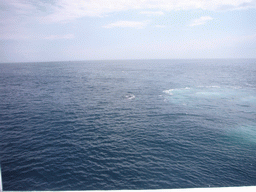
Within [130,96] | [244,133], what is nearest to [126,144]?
[244,133]

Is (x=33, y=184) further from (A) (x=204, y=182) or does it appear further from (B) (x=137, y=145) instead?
(A) (x=204, y=182)

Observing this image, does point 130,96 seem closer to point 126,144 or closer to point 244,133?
point 126,144

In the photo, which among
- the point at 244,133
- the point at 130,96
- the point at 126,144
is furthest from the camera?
the point at 130,96

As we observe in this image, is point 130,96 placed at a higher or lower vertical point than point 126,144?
higher

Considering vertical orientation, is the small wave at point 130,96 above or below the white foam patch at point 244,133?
above

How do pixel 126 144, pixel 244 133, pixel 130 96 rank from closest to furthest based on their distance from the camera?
pixel 126 144 < pixel 244 133 < pixel 130 96

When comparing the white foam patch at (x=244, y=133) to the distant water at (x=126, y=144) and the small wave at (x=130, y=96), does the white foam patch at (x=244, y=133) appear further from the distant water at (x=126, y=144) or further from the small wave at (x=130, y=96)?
the small wave at (x=130, y=96)

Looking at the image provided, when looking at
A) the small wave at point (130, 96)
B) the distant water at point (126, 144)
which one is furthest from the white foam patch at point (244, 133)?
the small wave at point (130, 96)

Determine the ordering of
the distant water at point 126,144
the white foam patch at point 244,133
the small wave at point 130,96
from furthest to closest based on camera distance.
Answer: the small wave at point 130,96 → the white foam patch at point 244,133 → the distant water at point 126,144

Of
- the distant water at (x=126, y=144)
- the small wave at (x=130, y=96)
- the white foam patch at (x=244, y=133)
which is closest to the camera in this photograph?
the distant water at (x=126, y=144)

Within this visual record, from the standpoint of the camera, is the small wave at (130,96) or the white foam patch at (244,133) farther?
the small wave at (130,96)

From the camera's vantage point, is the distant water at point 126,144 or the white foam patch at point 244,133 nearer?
the distant water at point 126,144
